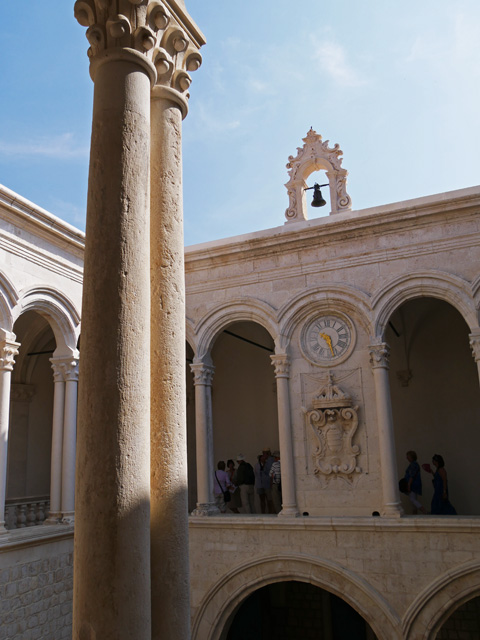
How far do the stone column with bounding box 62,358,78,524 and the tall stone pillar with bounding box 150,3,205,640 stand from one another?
7.26 metres

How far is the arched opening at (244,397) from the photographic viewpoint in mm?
15102

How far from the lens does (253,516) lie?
10.6 meters

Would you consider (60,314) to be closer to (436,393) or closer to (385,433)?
(385,433)

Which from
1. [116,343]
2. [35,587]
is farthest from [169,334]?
[35,587]

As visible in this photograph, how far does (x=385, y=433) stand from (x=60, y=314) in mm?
5943

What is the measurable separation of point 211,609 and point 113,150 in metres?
9.44

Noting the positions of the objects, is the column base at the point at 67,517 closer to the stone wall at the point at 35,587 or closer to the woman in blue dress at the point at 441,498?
the stone wall at the point at 35,587

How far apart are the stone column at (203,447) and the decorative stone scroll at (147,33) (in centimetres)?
840

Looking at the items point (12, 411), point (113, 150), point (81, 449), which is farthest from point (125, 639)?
point (12, 411)

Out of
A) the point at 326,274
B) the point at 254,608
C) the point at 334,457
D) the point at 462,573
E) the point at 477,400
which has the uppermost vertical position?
the point at 326,274

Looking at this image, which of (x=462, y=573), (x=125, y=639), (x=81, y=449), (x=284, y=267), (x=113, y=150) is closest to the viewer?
(x=125, y=639)

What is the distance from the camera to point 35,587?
29.8 feet

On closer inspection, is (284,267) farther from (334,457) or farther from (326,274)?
(334,457)

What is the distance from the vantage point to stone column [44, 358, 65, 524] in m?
10.2
